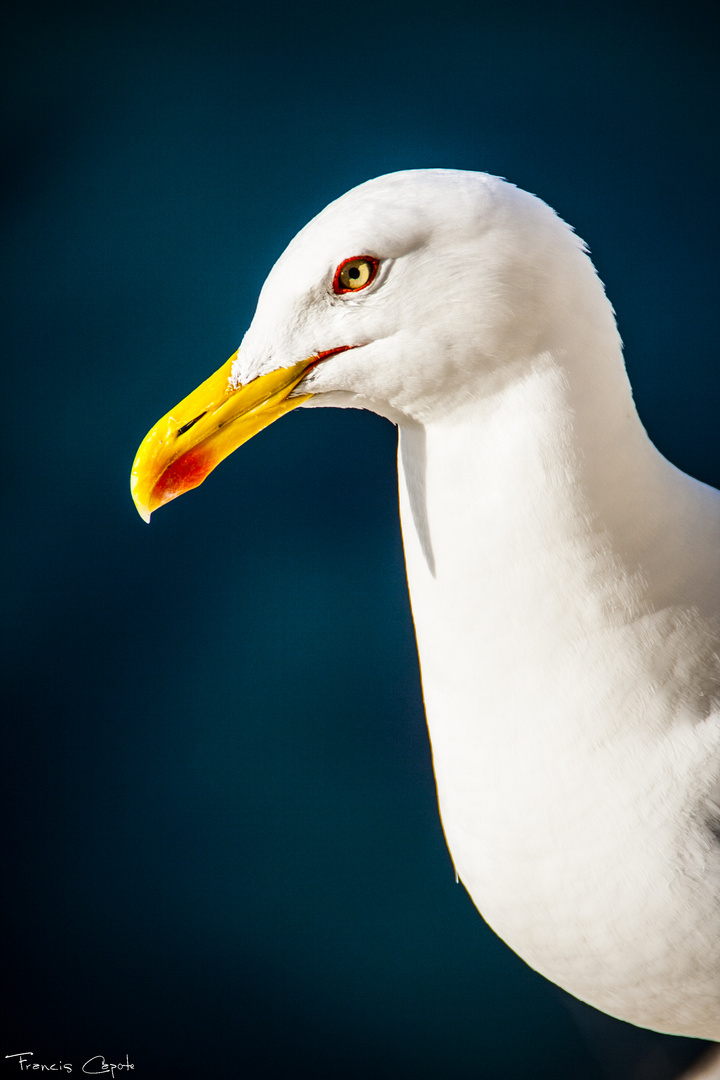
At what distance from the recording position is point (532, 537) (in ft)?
2.08

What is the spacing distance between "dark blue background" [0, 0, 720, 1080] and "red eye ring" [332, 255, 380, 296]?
0.67m

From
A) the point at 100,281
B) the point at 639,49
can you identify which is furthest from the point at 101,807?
the point at 639,49

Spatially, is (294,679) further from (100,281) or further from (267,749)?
(100,281)

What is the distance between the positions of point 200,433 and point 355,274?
5.7 inches

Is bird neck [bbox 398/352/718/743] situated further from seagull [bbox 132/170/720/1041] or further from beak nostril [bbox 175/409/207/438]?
beak nostril [bbox 175/409/207/438]

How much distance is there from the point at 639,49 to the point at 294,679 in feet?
2.86

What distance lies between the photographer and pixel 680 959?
68 cm

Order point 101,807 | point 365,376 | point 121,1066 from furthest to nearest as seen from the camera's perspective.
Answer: point 101,807 → point 121,1066 → point 365,376

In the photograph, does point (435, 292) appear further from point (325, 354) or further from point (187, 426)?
point (187, 426)
